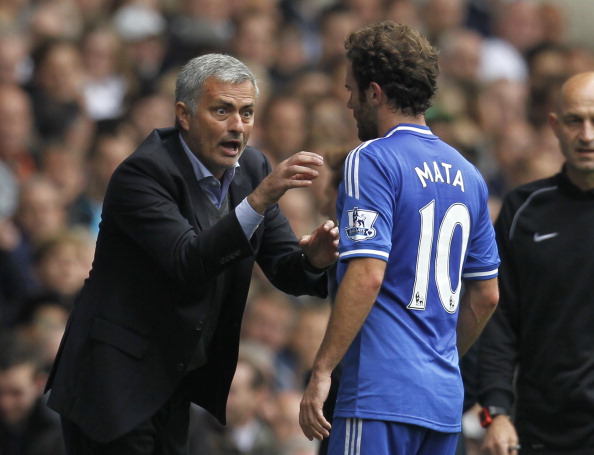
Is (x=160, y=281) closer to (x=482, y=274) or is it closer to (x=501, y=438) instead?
(x=482, y=274)

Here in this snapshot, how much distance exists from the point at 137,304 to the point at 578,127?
201 cm

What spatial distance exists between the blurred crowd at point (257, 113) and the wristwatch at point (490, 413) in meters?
1.09

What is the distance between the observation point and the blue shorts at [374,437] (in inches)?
175

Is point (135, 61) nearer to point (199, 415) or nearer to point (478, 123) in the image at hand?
point (478, 123)

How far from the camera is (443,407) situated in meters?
4.55

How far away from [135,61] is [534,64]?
403 cm

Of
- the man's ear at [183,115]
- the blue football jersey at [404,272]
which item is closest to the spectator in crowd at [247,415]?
the man's ear at [183,115]

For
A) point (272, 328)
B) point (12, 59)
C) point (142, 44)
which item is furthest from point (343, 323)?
point (142, 44)

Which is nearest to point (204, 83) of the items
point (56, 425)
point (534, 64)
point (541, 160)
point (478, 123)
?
point (56, 425)

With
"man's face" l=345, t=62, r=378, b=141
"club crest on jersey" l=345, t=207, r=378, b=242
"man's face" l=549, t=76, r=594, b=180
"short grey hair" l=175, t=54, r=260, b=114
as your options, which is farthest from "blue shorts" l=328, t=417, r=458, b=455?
"man's face" l=549, t=76, r=594, b=180

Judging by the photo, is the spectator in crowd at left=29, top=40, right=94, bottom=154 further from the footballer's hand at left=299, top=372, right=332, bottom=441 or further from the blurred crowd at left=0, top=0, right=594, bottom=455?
the footballer's hand at left=299, top=372, right=332, bottom=441

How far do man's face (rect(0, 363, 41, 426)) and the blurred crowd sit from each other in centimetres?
1

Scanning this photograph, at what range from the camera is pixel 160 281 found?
15.7 ft

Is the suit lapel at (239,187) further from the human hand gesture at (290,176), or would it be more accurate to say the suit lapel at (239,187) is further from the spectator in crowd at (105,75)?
the spectator in crowd at (105,75)
